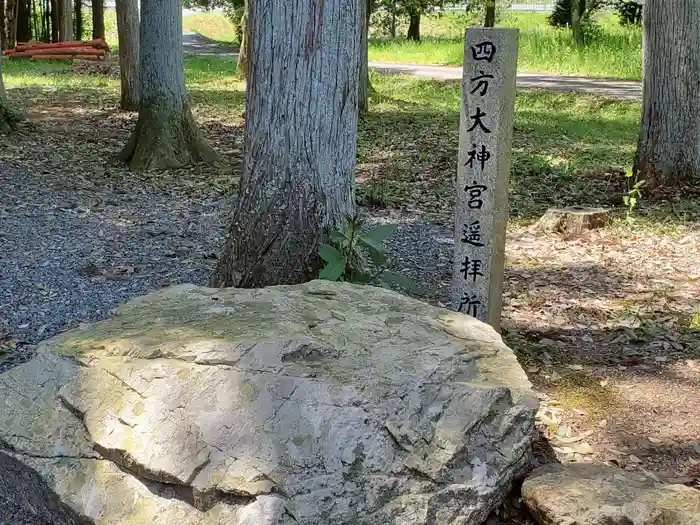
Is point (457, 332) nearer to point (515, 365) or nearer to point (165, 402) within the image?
point (515, 365)

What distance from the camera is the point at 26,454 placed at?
282 cm

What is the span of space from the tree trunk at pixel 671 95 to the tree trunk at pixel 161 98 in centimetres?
466

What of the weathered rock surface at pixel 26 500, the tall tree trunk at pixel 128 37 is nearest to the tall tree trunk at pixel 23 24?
the tall tree trunk at pixel 128 37

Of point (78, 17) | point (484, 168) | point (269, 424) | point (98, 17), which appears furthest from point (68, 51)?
point (269, 424)

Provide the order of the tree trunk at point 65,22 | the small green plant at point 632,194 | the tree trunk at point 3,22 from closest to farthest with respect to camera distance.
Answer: the small green plant at point 632,194, the tree trunk at point 65,22, the tree trunk at point 3,22

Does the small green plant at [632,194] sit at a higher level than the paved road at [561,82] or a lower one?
lower

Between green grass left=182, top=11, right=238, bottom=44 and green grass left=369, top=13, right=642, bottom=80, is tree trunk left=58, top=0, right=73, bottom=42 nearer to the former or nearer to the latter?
green grass left=369, top=13, right=642, bottom=80

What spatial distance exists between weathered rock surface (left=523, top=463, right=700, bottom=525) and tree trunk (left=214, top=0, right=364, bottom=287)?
6.71 feet

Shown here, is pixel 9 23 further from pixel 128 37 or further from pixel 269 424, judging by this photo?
pixel 269 424

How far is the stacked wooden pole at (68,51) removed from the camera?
21.6 meters

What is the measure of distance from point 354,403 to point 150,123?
684 centimetres

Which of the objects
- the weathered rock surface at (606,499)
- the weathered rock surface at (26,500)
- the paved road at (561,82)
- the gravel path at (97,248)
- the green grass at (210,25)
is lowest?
the weathered rock surface at (26,500)

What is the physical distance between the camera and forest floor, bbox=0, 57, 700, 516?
4043mm

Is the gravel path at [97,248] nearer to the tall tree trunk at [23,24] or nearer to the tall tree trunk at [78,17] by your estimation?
the tall tree trunk at [23,24]
